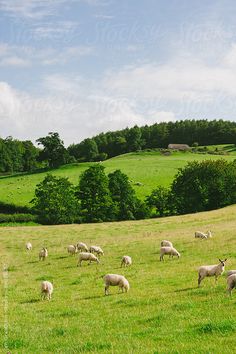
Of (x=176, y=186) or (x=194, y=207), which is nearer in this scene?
(x=194, y=207)

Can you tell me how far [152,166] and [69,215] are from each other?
55.0 metres

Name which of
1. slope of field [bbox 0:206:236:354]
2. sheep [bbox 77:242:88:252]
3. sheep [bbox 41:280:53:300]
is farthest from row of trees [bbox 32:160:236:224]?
sheep [bbox 41:280:53:300]

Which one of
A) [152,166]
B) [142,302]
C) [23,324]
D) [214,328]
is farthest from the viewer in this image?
[152,166]

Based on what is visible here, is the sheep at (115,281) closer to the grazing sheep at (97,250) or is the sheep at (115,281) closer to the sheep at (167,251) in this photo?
the sheep at (167,251)

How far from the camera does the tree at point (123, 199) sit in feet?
304

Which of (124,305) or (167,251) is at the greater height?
(124,305)

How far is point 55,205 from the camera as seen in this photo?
84.8 metres

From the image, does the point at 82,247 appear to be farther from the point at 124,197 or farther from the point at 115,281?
the point at 124,197

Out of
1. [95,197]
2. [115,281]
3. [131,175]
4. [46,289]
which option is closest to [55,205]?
[95,197]

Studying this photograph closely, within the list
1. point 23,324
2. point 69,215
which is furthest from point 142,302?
point 69,215

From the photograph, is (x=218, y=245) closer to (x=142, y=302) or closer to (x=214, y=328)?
(x=142, y=302)

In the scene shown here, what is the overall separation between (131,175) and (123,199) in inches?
1119

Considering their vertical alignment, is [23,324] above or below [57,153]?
below

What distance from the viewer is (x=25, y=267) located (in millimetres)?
35594
